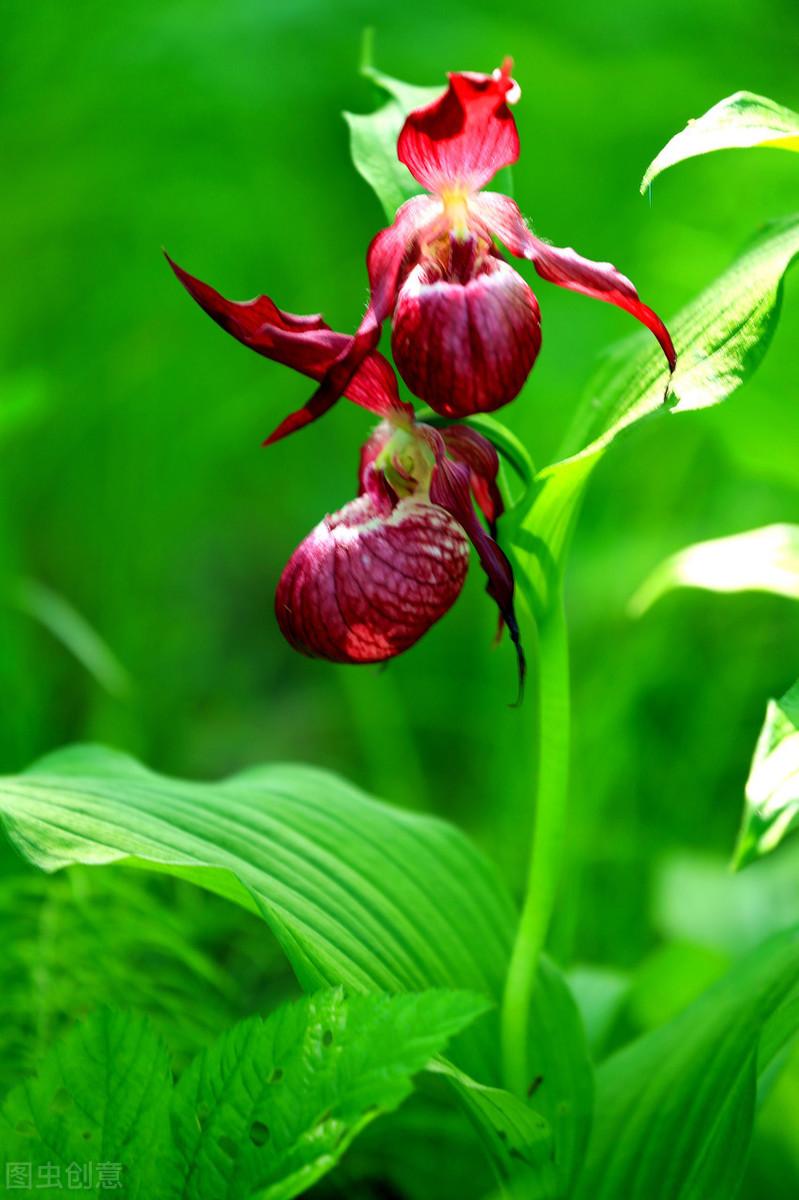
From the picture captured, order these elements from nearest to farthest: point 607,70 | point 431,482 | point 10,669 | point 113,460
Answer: point 431,482 → point 10,669 → point 113,460 → point 607,70

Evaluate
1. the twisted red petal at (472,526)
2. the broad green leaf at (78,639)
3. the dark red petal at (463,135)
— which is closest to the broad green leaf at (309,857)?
the twisted red petal at (472,526)

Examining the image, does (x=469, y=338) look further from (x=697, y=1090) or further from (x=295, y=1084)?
(x=697, y=1090)

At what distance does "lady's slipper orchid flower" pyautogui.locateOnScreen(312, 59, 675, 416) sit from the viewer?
0.66 m

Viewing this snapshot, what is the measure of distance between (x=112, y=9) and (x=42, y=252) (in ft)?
1.62

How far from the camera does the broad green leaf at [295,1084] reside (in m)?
0.61

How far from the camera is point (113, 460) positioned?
2125 millimetres

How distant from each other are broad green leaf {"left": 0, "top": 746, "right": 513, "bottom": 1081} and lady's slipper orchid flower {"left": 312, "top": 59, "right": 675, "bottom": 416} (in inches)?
13.3

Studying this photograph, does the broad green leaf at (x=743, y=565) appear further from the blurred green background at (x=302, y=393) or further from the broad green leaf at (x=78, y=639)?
the broad green leaf at (x=78, y=639)

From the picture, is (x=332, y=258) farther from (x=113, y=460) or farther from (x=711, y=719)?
(x=711, y=719)

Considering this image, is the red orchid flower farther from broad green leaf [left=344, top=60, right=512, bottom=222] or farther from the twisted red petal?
broad green leaf [left=344, top=60, right=512, bottom=222]

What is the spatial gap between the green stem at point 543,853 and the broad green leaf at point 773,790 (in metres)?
0.22

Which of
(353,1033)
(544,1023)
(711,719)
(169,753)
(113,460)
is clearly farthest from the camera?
(113,460)

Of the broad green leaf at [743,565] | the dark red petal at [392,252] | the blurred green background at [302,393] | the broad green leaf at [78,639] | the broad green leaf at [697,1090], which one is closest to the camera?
the dark red petal at [392,252]

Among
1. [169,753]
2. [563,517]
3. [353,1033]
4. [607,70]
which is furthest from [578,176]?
[353,1033]
